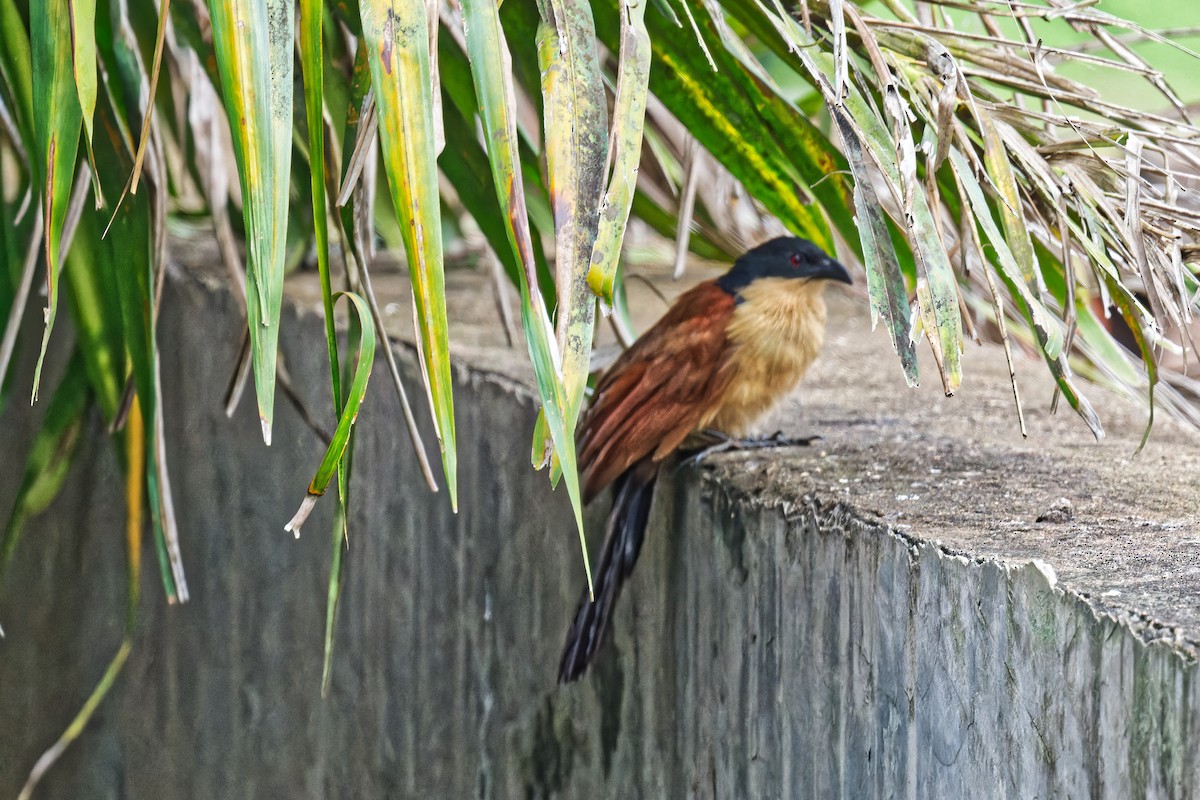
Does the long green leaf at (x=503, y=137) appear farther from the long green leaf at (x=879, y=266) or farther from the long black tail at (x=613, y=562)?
the long black tail at (x=613, y=562)

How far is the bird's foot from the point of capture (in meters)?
1.91

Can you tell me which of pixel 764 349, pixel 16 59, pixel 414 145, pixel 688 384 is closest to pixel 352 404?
pixel 414 145

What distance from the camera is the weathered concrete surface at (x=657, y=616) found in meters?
1.16

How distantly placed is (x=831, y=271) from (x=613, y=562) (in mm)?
595

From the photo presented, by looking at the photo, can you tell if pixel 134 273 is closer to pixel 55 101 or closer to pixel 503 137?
pixel 55 101

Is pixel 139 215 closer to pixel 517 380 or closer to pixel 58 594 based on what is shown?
pixel 517 380

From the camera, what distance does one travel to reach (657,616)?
1.92 metres

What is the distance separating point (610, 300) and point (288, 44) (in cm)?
35

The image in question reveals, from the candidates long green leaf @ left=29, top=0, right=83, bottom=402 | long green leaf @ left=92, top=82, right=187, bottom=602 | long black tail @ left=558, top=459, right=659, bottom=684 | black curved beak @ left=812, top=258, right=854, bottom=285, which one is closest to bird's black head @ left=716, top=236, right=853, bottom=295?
black curved beak @ left=812, top=258, right=854, bottom=285

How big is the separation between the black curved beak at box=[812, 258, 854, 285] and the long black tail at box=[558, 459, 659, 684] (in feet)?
1.45

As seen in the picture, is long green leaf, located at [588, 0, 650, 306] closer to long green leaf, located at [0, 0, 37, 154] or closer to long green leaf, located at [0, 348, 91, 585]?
long green leaf, located at [0, 0, 37, 154]

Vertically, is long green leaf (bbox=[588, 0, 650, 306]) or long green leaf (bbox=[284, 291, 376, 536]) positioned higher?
long green leaf (bbox=[588, 0, 650, 306])

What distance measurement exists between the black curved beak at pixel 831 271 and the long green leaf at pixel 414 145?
3.59ft

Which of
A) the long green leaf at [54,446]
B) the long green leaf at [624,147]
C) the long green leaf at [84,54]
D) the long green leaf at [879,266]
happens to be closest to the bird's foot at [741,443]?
the long green leaf at [879,266]
